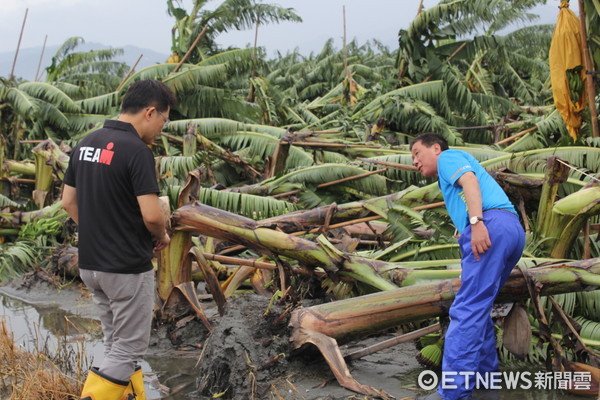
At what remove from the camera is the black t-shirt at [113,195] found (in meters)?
3.29

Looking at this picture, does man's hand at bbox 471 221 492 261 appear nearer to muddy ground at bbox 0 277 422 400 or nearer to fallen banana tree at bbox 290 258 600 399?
fallen banana tree at bbox 290 258 600 399

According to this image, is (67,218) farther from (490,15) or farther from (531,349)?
(490,15)

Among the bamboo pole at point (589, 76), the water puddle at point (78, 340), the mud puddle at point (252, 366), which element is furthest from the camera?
the bamboo pole at point (589, 76)

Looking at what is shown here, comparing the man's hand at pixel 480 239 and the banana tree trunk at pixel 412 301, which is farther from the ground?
the man's hand at pixel 480 239

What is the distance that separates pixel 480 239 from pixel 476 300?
37 centimetres

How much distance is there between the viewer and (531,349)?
170 inches

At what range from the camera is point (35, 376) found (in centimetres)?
379

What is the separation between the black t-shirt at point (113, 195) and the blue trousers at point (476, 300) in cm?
187

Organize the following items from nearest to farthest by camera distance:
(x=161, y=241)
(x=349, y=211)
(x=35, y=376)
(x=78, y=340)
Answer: (x=161, y=241) → (x=35, y=376) → (x=78, y=340) → (x=349, y=211)

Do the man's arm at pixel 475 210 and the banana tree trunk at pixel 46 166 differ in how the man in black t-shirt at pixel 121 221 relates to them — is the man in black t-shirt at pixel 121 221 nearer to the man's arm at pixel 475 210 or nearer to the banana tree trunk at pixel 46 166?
the man's arm at pixel 475 210

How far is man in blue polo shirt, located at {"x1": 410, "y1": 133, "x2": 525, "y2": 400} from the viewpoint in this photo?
12.0ft

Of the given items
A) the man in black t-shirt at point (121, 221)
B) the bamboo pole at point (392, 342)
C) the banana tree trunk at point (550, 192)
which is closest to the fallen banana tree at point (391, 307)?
the bamboo pole at point (392, 342)

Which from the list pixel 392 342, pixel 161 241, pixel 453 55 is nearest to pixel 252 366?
pixel 392 342

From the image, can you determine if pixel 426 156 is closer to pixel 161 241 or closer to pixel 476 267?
pixel 476 267
